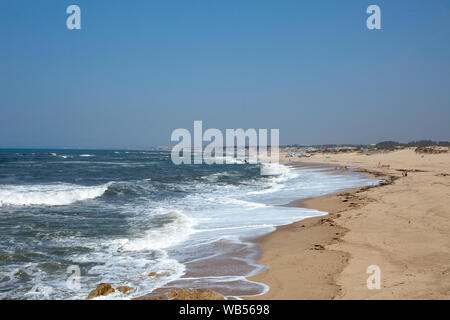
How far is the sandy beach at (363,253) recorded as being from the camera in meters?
4.93

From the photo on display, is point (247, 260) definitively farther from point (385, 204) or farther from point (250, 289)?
point (385, 204)

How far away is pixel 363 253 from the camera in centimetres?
683

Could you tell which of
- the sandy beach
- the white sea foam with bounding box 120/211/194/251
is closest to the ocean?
the white sea foam with bounding box 120/211/194/251

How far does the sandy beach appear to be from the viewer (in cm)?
493

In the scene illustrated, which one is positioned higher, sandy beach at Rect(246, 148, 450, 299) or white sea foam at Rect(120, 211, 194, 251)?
sandy beach at Rect(246, 148, 450, 299)

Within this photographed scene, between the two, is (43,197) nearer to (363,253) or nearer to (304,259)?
(304,259)

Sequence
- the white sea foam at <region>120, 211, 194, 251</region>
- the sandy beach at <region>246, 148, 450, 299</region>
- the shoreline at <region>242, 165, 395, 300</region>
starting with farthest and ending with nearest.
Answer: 1. the white sea foam at <region>120, 211, 194, 251</region>
2. the shoreline at <region>242, 165, 395, 300</region>
3. the sandy beach at <region>246, 148, 450, 299</region>

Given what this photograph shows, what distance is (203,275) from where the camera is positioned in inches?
254

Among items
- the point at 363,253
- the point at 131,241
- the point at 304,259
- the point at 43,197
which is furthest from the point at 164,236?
the point at 43,197

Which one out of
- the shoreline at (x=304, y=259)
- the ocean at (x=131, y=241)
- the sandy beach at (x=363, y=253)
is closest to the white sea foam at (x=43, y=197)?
the ocean at (x=131, y=241)

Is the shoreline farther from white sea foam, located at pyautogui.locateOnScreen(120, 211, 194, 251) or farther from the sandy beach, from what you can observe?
white sea foam, located at pyautogui.locateOnScreen(120, 211, 194, 251)

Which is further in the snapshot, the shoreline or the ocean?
the ocean
